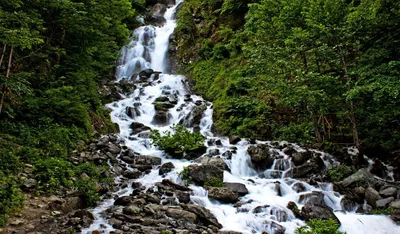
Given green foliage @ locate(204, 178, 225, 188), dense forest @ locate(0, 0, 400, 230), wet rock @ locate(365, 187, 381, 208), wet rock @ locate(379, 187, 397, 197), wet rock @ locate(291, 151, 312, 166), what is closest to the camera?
dense forest @ locate(0, 0, 400, 230)

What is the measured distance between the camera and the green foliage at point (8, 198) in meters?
5.96

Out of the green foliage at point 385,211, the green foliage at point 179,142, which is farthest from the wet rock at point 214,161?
the green foliage at point 385,211

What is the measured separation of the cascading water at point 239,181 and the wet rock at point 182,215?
74cm

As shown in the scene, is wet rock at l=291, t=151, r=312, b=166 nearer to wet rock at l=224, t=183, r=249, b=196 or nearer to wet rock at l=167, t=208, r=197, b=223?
wet rock at l=224, t=183, r=249, b=196

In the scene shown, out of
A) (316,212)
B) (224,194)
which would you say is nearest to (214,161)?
(224,194)

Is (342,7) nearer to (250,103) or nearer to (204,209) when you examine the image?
(250,103)

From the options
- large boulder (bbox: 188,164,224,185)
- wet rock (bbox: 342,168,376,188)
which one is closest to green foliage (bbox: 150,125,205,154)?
large boulder (bbox: 188,164,224,185)

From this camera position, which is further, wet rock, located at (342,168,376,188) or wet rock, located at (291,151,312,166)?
wet rock, located at (291,151,312,166)

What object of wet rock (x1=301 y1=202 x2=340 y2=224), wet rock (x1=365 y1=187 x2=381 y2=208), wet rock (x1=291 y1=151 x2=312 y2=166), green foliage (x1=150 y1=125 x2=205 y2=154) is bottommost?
wet rock (x1=301 y1=202 x2=340 y2=224)

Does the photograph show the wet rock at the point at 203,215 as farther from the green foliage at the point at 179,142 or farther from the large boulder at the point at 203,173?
the green foliage at the point at 179,142

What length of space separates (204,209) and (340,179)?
485 cm

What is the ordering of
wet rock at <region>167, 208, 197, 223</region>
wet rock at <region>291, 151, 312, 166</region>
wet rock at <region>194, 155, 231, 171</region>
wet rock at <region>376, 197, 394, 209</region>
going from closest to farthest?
wet rock at <region>167, 208, 197, 223</region> < wet rock at <region>376, 197, 394, 209</region> < wet rock at <region>194, 155, 231, 171</region> < wet rock at <region>291, 151, 312, 166</region>

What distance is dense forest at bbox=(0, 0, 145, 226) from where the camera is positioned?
7.43 m

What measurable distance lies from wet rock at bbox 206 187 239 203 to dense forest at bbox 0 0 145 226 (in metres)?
3.24
